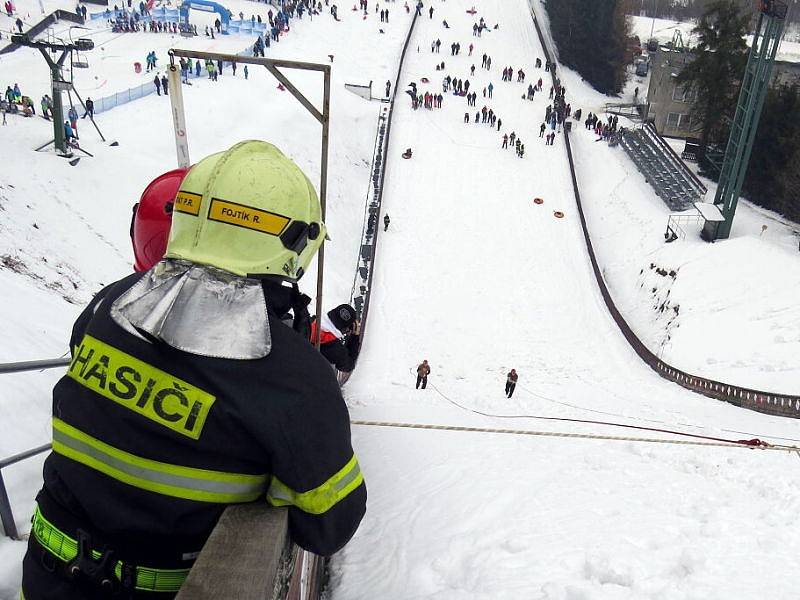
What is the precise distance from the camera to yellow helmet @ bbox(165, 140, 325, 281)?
192cm

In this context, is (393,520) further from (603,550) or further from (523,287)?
(523,287)

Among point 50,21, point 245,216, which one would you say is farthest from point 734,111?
point 50,21

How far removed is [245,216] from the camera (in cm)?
193

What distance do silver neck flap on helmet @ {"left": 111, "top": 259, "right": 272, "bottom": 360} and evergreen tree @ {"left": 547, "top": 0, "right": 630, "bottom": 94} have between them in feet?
184

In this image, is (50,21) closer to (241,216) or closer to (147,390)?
(241,216)

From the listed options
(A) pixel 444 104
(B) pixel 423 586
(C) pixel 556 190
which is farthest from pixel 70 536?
(A) pixel 444 104

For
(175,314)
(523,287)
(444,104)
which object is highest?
(175,314)

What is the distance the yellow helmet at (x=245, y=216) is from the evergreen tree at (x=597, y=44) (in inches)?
2193

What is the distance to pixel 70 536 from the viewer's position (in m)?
1.90

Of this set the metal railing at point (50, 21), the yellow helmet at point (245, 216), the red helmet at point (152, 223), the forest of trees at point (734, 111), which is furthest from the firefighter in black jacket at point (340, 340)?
the metal railing at point (50, 21)

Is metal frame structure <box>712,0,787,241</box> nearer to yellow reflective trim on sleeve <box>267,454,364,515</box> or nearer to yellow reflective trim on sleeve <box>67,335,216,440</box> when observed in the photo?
yellow reflective trim on sleeve <box>267,454,364,515</box>

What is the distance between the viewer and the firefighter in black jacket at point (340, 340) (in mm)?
4562

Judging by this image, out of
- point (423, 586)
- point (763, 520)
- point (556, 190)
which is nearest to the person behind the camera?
point (423, 586)

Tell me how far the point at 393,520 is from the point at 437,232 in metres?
22.8
